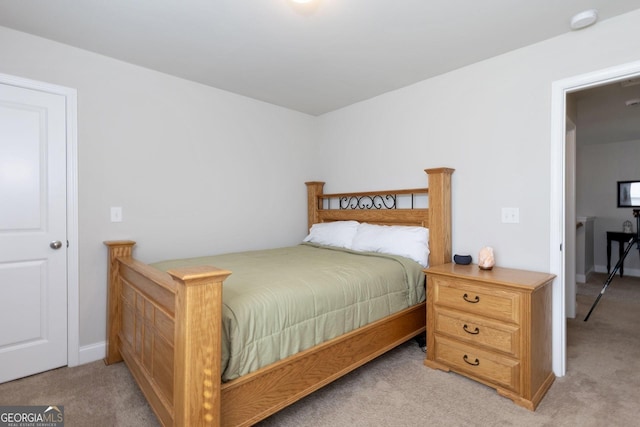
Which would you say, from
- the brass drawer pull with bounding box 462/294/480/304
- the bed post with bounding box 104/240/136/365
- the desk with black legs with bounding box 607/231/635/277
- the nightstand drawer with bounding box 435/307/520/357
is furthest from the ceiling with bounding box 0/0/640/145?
the desk with black legs with bounding box 607/231/635/277

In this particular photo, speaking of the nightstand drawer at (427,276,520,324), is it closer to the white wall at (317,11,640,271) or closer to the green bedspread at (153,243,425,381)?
the green bedspread at (153,243,425,381)

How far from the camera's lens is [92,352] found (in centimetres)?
242

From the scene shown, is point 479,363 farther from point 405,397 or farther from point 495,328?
point 405,397

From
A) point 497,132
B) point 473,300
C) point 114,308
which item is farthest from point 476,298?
point 114,308

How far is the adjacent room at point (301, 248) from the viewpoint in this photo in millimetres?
1722

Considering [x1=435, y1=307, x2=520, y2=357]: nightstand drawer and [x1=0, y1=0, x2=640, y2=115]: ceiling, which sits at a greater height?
[x1=0, y1=0, x2=640, y2=115]: ceiling

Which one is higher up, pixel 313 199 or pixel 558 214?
pixel 313 199

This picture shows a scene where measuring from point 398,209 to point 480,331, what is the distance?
133 centimetres

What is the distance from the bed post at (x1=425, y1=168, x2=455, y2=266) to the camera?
2.64m

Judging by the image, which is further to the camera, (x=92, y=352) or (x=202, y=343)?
(x=92, y=352)

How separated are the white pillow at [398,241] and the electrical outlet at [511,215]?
598 mm

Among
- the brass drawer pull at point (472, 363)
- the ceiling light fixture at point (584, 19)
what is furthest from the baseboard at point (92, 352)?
the ceiling light fixture at point (584, 19)

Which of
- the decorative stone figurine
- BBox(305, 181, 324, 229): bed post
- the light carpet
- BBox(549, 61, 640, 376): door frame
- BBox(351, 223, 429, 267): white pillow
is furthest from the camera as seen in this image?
BBox(305, 181, 324, 229): bed post

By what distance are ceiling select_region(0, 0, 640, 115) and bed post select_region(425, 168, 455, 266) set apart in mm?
937
